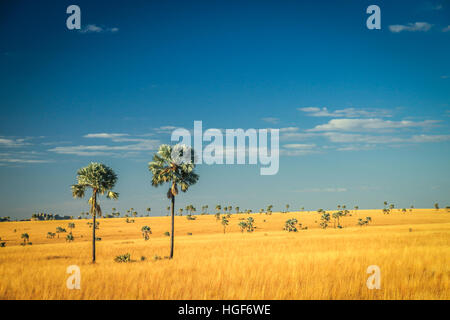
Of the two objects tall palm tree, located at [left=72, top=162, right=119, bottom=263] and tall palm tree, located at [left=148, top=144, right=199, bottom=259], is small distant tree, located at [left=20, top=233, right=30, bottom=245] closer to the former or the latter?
tall palm tree, located at [left=72, top=162, right=119, bottom=263]

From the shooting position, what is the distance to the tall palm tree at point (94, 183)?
95.2 feet

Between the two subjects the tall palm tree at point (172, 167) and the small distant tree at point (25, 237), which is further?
the small distant tree at point (25, 237)

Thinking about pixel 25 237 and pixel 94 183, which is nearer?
pixel 94 183

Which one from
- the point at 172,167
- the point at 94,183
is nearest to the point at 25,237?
the point at 94,183

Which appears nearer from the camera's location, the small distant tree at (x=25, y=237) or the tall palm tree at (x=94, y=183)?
the tall palm tree at (x=94, y=183)

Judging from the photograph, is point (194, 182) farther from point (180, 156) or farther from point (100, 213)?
point (100, 213)

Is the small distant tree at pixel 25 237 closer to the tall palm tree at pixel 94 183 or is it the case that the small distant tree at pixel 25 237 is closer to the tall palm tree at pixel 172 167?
the tall palm tree at pixel 94 183

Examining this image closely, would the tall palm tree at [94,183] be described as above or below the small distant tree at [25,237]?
above

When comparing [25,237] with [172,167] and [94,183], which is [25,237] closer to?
[94,183]

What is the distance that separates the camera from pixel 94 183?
2909 centimetres

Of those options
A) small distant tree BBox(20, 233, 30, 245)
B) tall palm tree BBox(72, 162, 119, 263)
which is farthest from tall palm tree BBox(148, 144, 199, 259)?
small distant tree BBox(20, 233, 30, 245)

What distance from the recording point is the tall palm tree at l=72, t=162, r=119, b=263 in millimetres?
29031

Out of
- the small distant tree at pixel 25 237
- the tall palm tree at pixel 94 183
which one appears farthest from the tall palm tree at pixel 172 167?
the small distant tree at pixel 25 237
